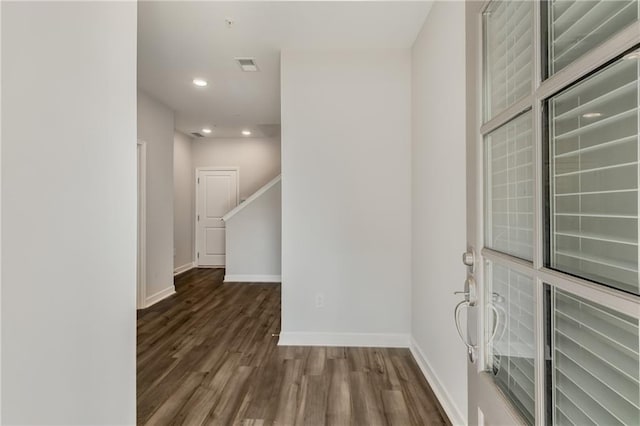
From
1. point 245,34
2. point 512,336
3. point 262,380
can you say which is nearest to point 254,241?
point 262,380

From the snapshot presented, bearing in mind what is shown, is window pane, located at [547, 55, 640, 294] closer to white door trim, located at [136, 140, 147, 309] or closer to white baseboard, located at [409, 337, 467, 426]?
white baseboard, located at [409, 337, 467, 426]

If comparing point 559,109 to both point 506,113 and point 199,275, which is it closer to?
point 506,113

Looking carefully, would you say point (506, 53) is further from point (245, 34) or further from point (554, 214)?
point (245, 34)

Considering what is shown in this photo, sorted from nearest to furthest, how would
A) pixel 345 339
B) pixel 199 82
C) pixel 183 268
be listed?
pixel 345 339 → pixel 199 82 → pixel 183 268

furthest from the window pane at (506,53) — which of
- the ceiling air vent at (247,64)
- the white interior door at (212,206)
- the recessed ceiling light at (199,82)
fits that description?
the white interior door at (212,206)

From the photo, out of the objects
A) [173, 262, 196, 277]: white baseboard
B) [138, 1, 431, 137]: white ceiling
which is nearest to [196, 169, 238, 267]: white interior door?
[173, 262, 196, 277]: white baseboard

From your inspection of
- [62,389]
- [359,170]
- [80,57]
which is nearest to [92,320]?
[62,389]

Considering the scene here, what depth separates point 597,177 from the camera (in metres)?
0.56

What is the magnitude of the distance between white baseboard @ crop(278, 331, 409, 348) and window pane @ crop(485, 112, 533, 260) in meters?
2.08

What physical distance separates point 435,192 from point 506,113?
1370 millimetres

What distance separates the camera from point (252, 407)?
1865 mm

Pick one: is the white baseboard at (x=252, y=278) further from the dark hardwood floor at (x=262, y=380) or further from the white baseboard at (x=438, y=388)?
the white baseboard at (x=438, y=388)

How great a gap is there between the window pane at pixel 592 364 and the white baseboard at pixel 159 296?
13.6 ft

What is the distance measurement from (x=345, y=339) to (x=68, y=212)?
229cm
